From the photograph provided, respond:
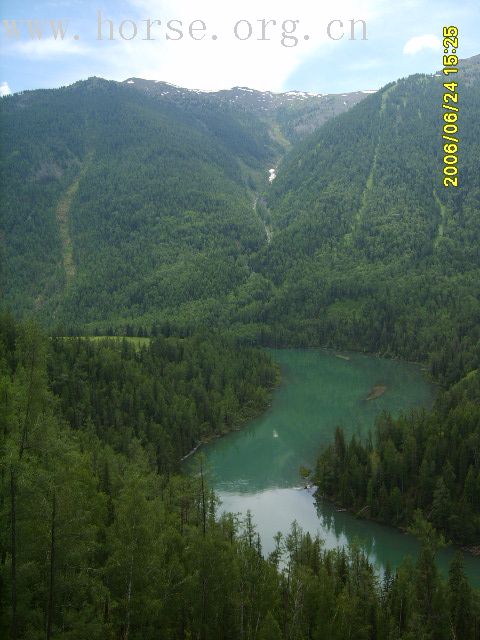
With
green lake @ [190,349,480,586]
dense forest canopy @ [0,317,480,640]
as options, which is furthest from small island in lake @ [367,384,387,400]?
dense forest canopy @ [0,317,480,640]

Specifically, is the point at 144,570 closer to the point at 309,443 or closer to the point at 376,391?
the point at 309,443

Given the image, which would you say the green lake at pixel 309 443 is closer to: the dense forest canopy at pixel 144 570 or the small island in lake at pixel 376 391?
the small island in lake at pixel 376 391

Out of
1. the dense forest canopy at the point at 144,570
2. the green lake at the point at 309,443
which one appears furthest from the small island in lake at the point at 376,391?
the dense forest canopy at the point at 144,570

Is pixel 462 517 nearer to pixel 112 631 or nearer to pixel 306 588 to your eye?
pixel 306 588

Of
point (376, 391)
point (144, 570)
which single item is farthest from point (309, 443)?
point (144, 570)

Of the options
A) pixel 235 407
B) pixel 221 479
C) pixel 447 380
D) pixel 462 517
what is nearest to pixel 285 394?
pixel 235 407
